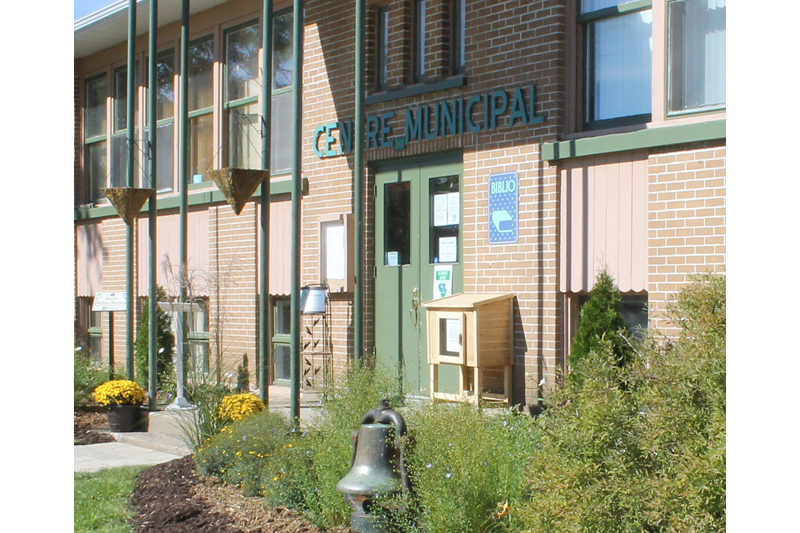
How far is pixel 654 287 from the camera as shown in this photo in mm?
8609

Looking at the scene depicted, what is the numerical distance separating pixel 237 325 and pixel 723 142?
25.3 feet

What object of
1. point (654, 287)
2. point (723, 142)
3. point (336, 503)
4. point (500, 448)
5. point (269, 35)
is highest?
point (269, 35)

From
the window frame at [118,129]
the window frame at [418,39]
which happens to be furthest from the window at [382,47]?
the window frame at [118,129]

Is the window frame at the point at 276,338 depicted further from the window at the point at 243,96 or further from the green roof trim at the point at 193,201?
the window at the point at 243,96

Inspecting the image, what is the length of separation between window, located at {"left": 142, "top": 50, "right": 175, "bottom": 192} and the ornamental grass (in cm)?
565

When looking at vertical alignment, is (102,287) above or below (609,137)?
Answer: below

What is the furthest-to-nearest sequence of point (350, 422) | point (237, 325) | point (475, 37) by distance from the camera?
point (237, 325) → point (475, 37) → point (350, 422)

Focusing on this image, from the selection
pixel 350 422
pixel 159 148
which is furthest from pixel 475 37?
pixel 159 148

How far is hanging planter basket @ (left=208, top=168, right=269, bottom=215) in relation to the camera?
834 centimetres

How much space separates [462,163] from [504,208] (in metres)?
0.89

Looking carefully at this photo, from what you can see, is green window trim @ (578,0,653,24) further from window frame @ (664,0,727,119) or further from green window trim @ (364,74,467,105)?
green window trim @ (364,74,467,105)

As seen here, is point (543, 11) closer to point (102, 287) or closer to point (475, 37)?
point (475, 37)

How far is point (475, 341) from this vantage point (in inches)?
371

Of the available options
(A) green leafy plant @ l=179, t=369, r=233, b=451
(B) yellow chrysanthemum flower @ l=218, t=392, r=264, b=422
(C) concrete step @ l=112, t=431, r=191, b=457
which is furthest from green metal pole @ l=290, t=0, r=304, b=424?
(C) concrete step @ l=112, t=431, r=191, b=457
